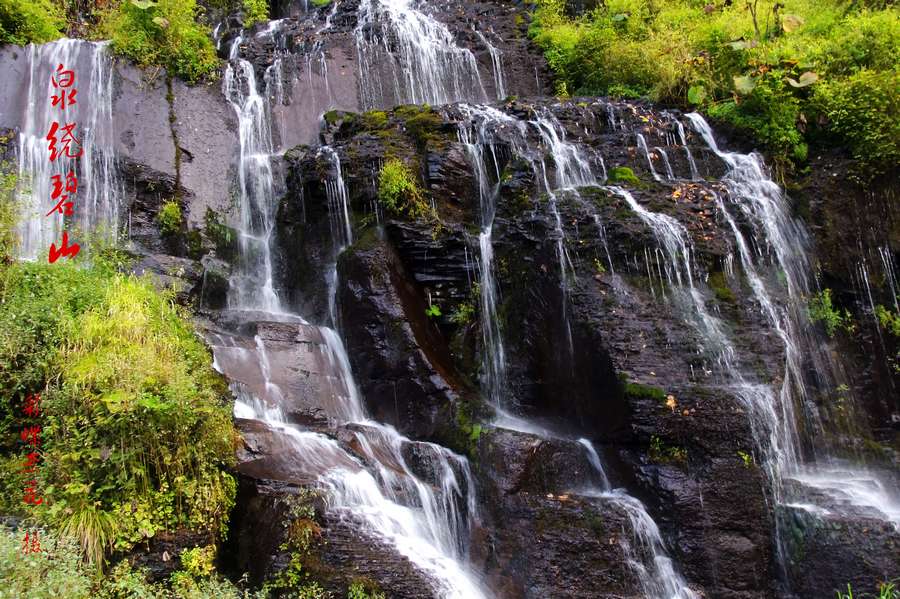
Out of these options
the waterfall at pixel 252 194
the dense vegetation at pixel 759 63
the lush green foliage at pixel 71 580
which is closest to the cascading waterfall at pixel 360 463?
the waterfall at pixel 252 194

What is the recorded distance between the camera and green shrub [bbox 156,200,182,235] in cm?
1111

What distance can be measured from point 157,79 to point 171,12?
2103mm

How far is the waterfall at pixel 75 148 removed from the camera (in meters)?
10.3

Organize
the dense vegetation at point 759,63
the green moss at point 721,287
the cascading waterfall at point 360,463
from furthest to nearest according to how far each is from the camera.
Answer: the dense vegetation at point 759,63 < the green moss at point 721,287 < the cascading waterfall at point 360,463

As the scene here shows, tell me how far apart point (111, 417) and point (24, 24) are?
11.7 metres

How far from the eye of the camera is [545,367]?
7973mm

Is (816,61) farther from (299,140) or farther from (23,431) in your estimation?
(23,431)

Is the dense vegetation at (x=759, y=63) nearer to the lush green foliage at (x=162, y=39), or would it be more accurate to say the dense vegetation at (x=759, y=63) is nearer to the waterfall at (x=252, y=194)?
the waterfall at (x=252, y=194)

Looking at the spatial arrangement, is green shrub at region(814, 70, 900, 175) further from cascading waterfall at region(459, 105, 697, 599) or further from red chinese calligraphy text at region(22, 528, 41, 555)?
red chinese calligraphy text at region(22, 528, 41, 555)

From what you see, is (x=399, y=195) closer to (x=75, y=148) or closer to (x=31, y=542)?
(x=75, y=148)

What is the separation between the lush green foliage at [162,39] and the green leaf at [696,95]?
34.1ft

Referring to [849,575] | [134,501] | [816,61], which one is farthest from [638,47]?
[134,501]

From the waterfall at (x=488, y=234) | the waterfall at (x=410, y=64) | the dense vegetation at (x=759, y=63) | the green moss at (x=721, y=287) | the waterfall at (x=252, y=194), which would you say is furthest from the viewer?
the waterfall at (x=410, y=64)

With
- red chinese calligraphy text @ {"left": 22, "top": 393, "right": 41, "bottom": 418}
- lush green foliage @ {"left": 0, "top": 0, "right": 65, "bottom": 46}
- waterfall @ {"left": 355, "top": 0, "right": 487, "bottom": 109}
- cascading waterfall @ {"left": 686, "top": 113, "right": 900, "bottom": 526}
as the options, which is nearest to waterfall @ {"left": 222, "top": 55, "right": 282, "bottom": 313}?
waterfall @ {"left": 355, "top": 0, "right": 487, "bottom": 109}
